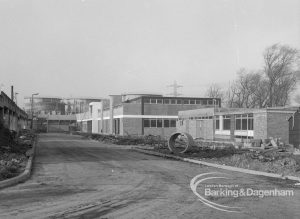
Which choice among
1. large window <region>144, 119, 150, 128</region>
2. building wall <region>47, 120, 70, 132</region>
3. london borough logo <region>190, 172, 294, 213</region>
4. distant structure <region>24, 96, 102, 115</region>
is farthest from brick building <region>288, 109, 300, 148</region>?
distant structure <region>24, 96, 102, 115</region>

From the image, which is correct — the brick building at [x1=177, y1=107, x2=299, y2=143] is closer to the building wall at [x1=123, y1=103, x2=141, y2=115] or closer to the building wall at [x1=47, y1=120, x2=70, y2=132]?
the building wall at [x1=123, y1=103, x2=141, y2=115]

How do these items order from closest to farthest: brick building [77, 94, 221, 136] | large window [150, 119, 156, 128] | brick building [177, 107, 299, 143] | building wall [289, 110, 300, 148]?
building wall [289, 110, 300, 148] < brick building [177, 107, 299, 143] < brick building [77, 94, 221, 136] < large window [150, 119, 156, 128]

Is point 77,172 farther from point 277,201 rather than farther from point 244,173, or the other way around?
point 277,201

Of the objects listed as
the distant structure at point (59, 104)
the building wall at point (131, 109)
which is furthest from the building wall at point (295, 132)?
the distant structure at point (59, 104)

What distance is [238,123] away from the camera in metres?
40.5

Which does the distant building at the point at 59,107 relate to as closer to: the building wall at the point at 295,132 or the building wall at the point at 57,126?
the building wall at the point at 57,126

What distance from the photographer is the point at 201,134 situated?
4959 cm

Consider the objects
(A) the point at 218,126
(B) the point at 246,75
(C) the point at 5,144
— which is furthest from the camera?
(B) the point at 246,75

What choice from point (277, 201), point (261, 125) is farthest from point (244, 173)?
point (261, 125)

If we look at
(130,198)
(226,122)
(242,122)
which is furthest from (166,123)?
(130,198)

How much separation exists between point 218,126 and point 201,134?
4754 millimetres

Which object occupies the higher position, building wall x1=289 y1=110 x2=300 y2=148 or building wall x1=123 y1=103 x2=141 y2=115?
building wall x1=123 y1=103 x2=141 y2=115

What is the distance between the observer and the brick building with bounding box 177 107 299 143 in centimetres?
3481

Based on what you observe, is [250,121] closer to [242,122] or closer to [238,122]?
[242,122]
